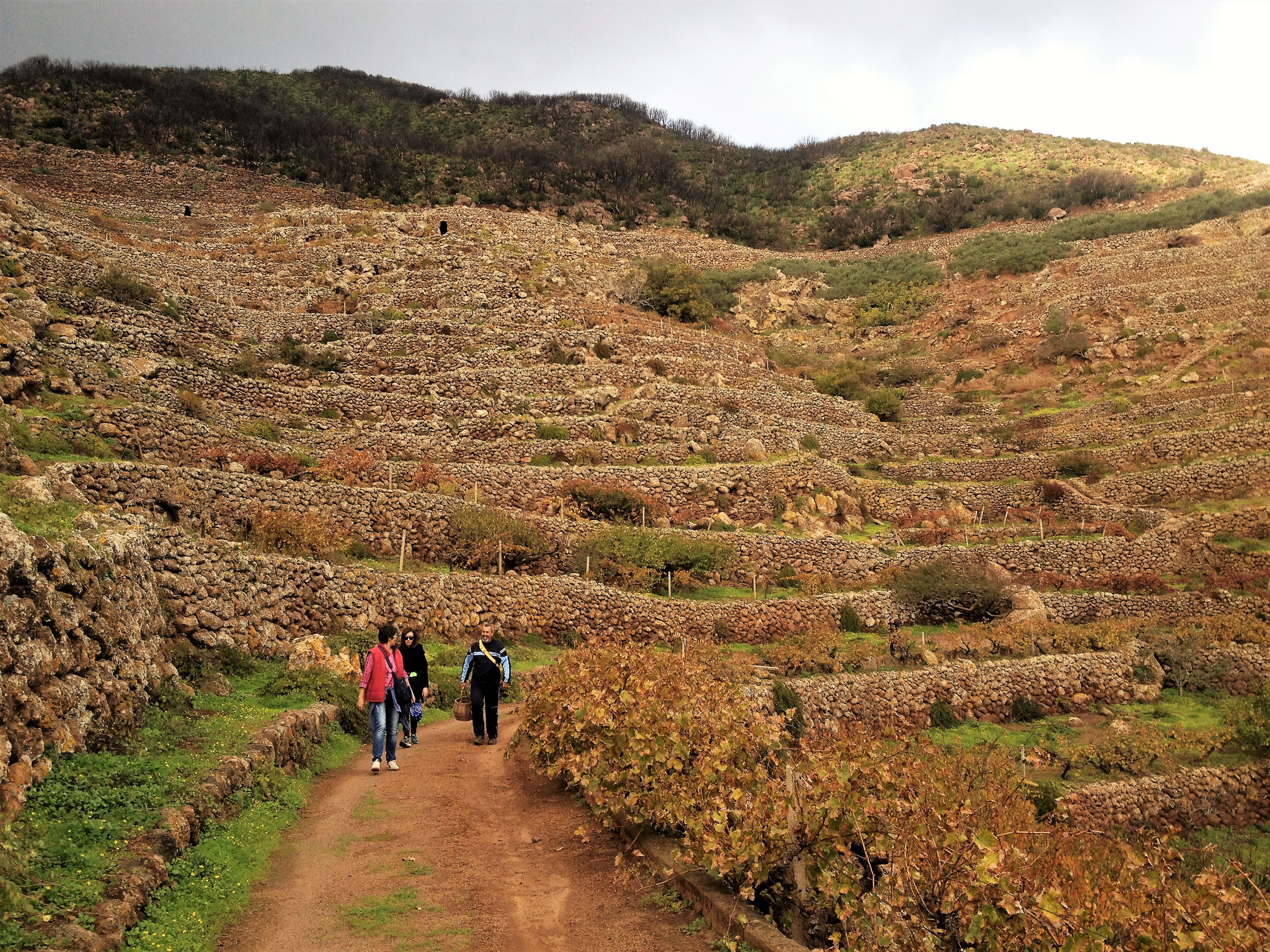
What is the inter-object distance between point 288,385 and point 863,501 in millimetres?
21795

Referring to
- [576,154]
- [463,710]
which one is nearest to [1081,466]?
[463,710]

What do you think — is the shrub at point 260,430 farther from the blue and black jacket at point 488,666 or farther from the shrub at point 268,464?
the blue and black jacket at point 488,666

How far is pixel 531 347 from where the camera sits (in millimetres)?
35094

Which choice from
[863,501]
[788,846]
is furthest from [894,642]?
[788,846]

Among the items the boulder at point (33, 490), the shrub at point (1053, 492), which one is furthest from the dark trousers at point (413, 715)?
the shrub at point (1053, 492)

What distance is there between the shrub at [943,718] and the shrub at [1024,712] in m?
1.57

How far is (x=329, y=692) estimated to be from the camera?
40.0ft

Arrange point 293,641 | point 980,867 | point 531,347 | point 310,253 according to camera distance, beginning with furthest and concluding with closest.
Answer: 1. point 310,253
2. point 531,347
3. point 293,641
4. point 980,867

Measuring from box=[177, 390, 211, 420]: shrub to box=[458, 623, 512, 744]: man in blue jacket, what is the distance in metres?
14.7

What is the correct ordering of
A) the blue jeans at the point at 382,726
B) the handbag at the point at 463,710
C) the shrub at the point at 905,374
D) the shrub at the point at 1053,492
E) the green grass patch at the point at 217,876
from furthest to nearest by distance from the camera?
1. the shrub at the point at 905,374
2. the shrub at the point at 1053,492
3. the handbag at the point at 463,710
4. the blue jeans at the point at 382,726
5. the green grass patch at the point at 217,876

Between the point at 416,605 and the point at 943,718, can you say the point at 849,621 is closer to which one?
the point at 943,718

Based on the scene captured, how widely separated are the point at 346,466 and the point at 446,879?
18041mm

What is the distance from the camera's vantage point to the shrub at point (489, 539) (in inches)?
859

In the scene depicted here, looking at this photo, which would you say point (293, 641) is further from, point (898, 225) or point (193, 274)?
point (898, 225)
